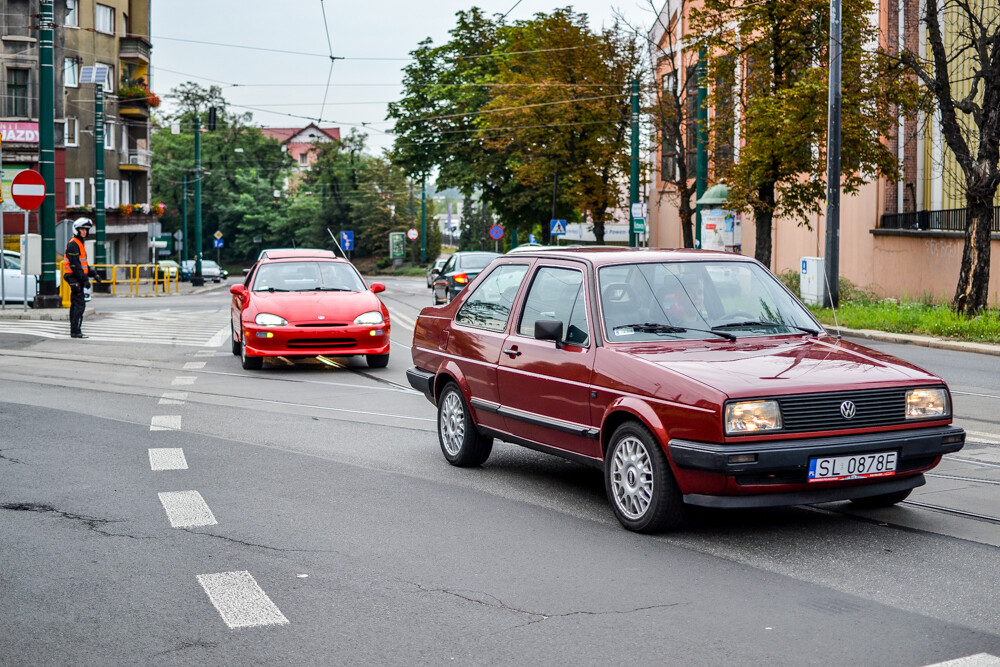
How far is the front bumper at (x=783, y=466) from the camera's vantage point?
614 cm

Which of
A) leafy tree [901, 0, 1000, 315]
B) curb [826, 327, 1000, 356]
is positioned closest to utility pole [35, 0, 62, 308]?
curb [826, 327, 1000, 356]

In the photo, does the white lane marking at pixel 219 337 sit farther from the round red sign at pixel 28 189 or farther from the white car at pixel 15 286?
the white car at pixel 15 286

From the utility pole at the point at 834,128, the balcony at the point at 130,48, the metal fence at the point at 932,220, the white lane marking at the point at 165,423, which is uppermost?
the balcony at the point at 130,48

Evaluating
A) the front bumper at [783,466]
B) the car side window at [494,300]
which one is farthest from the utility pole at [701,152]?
the front bumper at [783,466]

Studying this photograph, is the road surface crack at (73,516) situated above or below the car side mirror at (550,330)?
Result: below

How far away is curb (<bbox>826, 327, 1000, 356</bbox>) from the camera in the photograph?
62.5ft

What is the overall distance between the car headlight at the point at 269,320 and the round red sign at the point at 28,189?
11.1 meters

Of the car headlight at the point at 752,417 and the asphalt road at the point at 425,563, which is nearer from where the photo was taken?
the asphalt road at the point at 425,563

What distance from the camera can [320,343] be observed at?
15.3 metres

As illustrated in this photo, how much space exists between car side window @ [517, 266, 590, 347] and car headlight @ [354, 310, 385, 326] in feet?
24.3

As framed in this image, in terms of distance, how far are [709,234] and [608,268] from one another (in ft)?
78.8

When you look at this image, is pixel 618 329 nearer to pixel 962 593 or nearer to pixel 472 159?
pixel 962 593

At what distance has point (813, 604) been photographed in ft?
17.5

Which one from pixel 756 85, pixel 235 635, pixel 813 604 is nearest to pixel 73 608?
pixel 235 635
